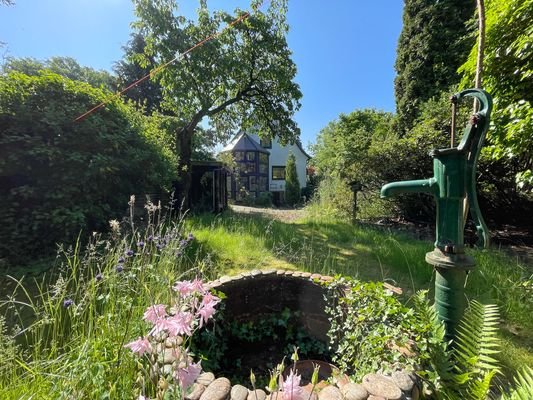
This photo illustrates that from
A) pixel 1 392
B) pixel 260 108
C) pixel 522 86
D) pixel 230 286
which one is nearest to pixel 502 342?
pixel 230 286

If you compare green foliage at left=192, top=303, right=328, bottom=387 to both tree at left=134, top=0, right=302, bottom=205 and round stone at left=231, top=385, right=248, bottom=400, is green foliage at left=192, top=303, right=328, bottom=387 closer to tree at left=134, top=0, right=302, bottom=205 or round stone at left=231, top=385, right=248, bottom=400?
round stone at left=231, top=385, right=248, bottom=400

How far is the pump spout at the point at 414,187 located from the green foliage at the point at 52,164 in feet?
10.7

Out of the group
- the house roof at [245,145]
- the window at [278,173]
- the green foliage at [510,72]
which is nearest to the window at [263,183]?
the window at [278,173]

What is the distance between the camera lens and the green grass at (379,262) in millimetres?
1787

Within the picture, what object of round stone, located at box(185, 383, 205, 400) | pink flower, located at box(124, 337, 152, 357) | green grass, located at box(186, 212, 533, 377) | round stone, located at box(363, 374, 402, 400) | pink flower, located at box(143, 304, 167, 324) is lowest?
green grass, located at box(186, 212, 533, 377)

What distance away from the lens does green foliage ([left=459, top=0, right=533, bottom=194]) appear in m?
1.99

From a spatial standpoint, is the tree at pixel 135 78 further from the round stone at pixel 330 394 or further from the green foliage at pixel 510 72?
the round stone at pixel 330 394

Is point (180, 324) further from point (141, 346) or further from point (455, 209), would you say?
point (455, 209)

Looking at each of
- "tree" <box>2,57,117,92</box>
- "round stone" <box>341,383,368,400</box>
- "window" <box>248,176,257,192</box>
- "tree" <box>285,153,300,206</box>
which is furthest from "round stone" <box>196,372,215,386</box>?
"window" <box>248,176,257,192</box>

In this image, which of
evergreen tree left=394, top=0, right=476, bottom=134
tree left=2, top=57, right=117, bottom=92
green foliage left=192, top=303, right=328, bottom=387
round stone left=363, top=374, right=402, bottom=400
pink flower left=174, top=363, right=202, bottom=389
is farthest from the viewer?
tree left=2, top=57, right=117, bottom=92

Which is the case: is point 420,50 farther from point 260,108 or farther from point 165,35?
point 165,35

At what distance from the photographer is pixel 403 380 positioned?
852 millimetres

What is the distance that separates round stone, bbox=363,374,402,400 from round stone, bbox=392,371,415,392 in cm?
2

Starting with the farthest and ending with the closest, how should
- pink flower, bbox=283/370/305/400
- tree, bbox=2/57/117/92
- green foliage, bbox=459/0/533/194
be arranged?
tree, bbox=2/57/117/92 → green foliage, bbox=459/0/533/194 → pink flower, bbox=283/370/305/400
